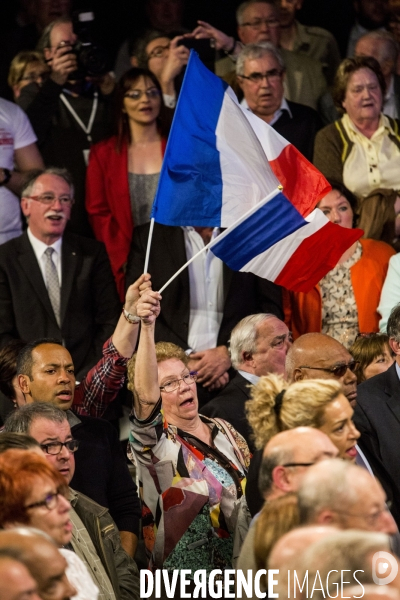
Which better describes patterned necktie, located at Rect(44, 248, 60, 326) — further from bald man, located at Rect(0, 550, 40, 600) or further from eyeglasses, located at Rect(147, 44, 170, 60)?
bald man, located at Rect(0, 550, 40, 600)

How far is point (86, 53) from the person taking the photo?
6.96 m

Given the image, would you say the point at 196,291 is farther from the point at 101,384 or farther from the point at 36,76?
the point at 36,76

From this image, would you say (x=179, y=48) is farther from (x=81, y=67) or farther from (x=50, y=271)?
(x=50, y=271)

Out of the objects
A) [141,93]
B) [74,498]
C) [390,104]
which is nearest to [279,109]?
[390,104]

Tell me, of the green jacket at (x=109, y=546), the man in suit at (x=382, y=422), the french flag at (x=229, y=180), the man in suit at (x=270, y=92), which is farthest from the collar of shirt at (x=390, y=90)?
the green jacket at (x=109, y=546)

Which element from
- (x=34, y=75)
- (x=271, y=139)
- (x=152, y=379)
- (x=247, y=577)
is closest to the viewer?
(x=247, y=577)

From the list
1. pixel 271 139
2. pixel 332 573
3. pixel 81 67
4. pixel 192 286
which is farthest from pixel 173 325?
pixel 332 573

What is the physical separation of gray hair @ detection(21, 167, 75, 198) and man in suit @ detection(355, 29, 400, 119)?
2.28 metres

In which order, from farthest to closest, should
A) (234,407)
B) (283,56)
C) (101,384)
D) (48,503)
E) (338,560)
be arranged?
(283,56)
(101,384)
(234,407)
(48,503)
(338,560)

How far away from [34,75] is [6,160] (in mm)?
772

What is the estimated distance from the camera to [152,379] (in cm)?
432

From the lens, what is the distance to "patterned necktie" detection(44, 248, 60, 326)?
246 inches

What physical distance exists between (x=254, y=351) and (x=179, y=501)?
1.40m

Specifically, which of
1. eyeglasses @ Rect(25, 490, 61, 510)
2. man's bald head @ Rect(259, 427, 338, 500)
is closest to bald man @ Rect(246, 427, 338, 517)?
man's bald head @ Rect(259, 427, 338, 500)
